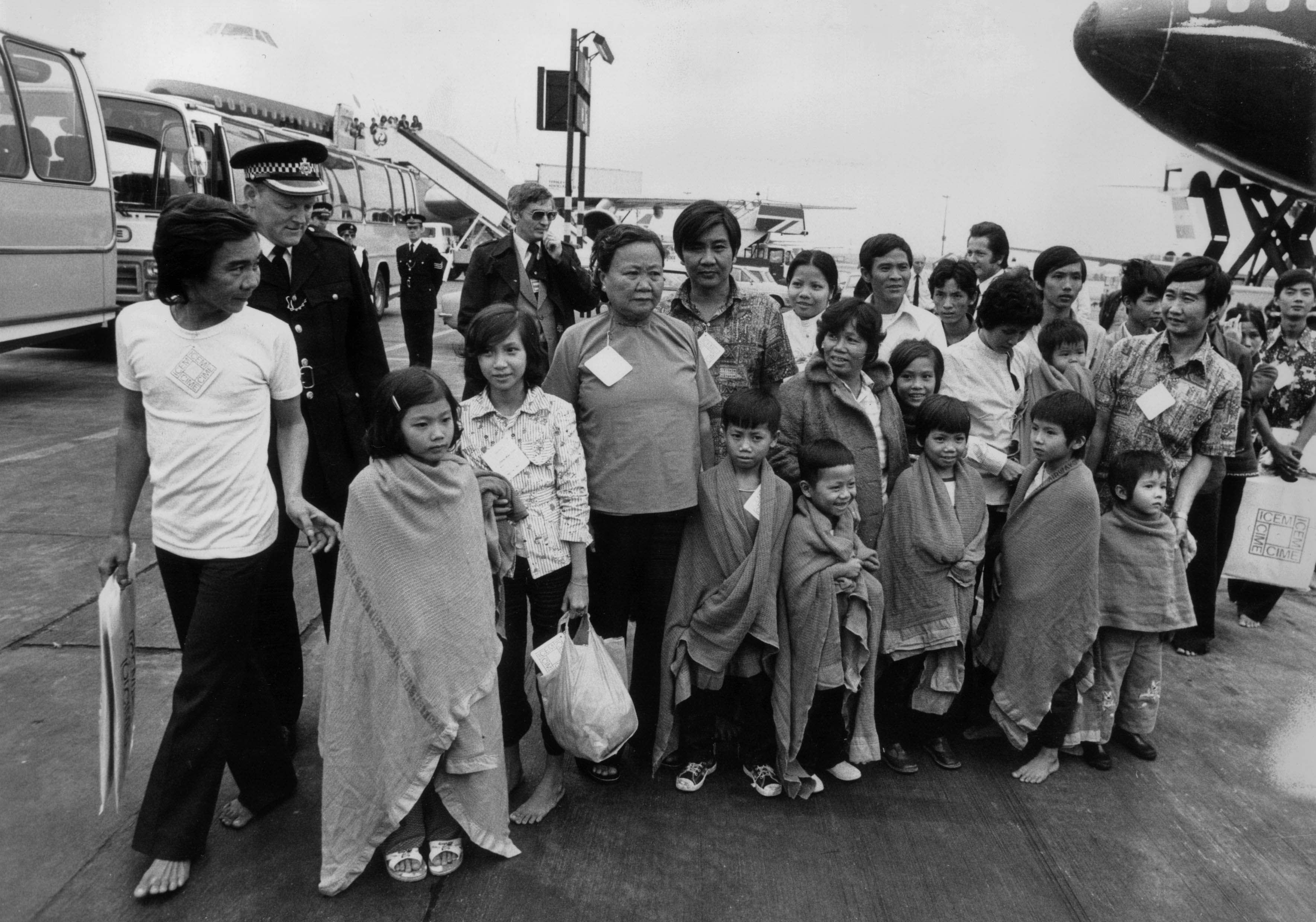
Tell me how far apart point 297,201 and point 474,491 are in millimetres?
1129

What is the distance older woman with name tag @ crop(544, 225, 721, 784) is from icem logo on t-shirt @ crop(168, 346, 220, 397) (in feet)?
2.95

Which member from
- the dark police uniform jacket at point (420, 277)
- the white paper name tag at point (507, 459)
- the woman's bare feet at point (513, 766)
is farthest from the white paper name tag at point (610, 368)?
the dark police uniform jacket at point (420, 277)

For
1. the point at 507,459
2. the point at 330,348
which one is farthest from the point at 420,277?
the point at 507,459

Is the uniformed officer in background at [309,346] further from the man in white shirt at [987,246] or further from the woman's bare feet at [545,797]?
the man in white shirt at [987,246]

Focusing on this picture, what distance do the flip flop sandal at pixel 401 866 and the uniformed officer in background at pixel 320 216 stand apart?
1863 millimetres

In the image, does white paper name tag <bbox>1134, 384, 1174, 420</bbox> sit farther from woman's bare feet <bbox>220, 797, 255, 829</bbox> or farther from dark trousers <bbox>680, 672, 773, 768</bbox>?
woman's bare feet <bbox>220, 797, 255, 829</bbox>

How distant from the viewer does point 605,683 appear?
245cm

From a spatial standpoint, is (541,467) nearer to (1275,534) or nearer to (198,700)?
(198,700)

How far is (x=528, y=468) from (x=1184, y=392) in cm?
242

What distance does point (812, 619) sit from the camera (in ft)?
8.45

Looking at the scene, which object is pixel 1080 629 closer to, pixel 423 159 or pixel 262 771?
pixel 262 771

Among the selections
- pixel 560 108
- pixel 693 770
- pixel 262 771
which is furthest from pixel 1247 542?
pixel 560 108

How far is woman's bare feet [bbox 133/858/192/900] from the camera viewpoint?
2.10m

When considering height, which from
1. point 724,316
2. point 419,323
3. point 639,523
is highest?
point 724,316
